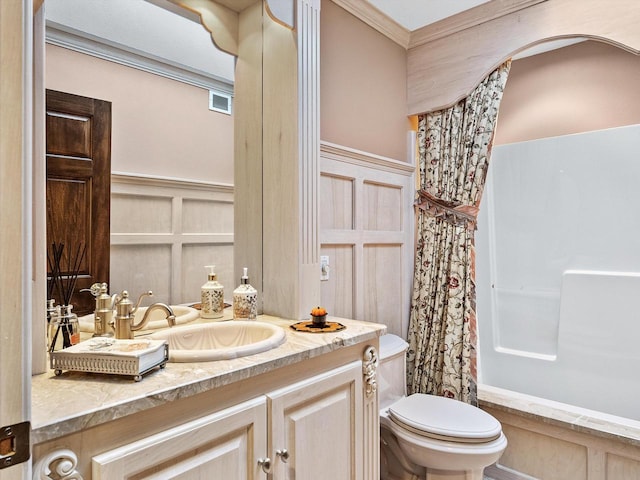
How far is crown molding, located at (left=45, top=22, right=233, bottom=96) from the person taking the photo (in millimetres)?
1226

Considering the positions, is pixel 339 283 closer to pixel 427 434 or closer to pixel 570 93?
pixel 427 434

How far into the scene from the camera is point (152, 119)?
1425mm

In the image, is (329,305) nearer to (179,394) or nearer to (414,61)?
(179,394)

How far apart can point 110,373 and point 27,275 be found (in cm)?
35

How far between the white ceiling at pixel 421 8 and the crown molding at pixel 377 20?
25 mm

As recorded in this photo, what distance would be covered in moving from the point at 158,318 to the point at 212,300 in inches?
7.9

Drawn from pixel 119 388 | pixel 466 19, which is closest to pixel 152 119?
pixel 119 388

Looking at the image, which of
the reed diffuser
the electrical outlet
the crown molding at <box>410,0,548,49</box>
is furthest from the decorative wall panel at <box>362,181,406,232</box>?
the reed diffuser

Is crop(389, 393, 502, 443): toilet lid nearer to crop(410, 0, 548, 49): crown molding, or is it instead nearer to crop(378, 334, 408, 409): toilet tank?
crop(378, 334, 408, 409): toilet tank

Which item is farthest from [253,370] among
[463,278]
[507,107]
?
[507,107]

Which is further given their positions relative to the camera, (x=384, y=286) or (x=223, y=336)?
(x=384, y=286)

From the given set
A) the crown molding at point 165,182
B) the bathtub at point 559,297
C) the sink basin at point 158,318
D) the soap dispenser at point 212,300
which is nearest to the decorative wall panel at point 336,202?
the crown molding at point 165,182

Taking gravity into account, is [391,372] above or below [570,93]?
below

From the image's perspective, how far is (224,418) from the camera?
1.00 metres
